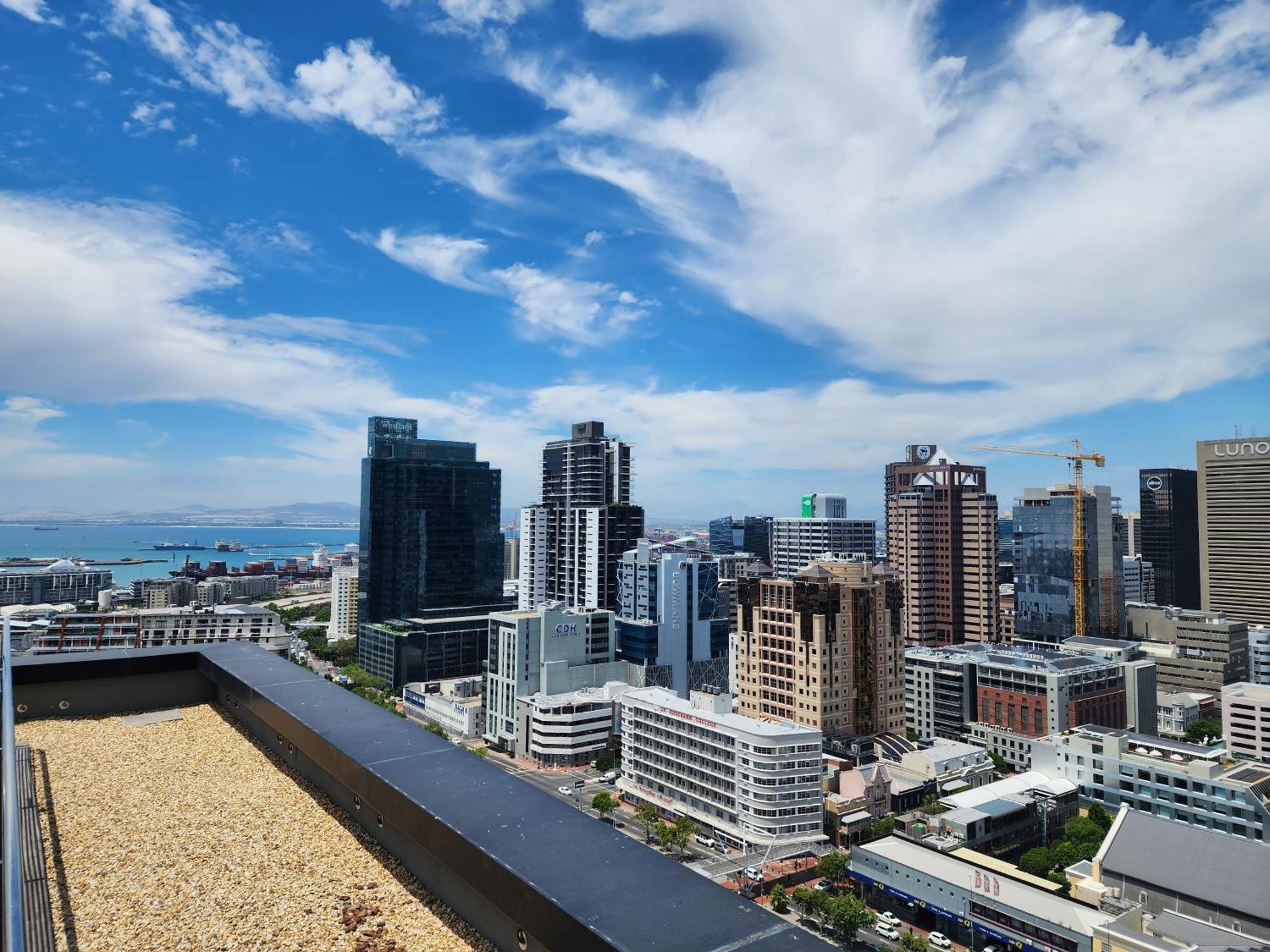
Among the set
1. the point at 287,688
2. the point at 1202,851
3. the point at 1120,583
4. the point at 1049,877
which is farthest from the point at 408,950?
the point at 1120,583

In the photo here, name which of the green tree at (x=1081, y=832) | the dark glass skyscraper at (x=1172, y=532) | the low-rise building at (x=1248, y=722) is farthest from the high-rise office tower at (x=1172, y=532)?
the green tree at (x=1081, y=832)

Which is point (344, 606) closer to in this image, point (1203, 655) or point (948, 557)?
point (948, 557)

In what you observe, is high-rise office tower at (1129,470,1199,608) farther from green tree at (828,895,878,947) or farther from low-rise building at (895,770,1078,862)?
green tree at (828,895,878,947)

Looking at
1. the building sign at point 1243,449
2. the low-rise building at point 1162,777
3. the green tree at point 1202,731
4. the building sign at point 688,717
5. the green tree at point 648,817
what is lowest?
the green tree at point 1202,731

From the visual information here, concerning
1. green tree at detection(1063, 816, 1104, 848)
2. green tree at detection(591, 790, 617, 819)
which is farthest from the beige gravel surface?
green tree at detection(1063, 816, 1104, 848)

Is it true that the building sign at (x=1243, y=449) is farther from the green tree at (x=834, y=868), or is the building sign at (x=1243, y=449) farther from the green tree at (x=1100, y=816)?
the green tree at (x=834, y=868)

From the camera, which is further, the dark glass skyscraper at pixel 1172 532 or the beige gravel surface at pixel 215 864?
the dark glass skyscraper at pixel 1172 532
